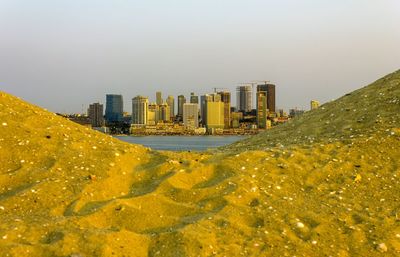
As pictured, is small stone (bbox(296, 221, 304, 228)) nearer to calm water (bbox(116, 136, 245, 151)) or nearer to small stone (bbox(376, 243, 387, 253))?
small stone (bbox(376, 243, 387, 253))

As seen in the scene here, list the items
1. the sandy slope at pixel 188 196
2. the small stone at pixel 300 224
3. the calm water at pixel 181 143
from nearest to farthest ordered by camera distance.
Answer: the sandy slope at pixel 188 196
the small stone at pixel 300 224
the calm water at pixel 181 143

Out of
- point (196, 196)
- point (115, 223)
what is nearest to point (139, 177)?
point (196, 196)

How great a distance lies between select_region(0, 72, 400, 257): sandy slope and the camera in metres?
6.46

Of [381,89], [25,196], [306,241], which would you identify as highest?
[381,89]

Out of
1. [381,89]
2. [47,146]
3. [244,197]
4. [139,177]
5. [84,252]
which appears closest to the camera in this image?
[84,252]

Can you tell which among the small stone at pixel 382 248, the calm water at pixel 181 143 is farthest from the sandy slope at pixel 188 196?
the calm water at pixel 181 143

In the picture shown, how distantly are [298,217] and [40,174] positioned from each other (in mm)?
4340

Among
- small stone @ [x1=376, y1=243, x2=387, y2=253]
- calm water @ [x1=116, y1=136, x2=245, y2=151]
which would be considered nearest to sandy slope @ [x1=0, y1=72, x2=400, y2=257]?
small stone @ [x1=376, y1=243, x2=387, y2=253]

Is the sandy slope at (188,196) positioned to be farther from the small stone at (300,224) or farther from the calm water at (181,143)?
the calm water at (181,143)

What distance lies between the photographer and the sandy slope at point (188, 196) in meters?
6.46

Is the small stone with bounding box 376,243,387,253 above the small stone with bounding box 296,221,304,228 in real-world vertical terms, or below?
below

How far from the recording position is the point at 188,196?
818 cm

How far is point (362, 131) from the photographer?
476 inches

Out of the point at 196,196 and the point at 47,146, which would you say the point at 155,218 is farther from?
the point at 47,146
